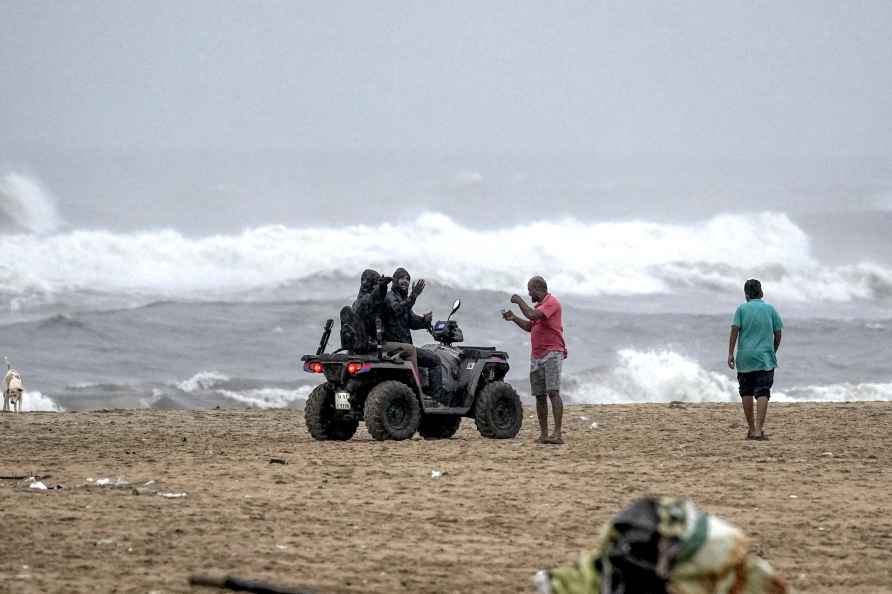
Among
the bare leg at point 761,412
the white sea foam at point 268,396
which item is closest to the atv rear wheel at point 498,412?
the bare leg at point 761,412

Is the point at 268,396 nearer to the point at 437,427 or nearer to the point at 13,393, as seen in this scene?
the point at 13,393

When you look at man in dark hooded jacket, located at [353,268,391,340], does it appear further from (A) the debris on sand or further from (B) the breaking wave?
(B) the breaking wave

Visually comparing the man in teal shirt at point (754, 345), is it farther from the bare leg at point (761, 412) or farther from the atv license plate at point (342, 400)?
the atv license plate at point (342, 400)

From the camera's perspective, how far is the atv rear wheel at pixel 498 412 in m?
16.3

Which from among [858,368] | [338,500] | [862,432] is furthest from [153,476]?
[858,368]

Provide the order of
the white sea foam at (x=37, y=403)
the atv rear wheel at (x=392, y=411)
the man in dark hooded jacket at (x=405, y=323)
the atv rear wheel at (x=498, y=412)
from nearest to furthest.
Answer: the atv rear wheel at (x=392, y=411), the man in dark hooded jacket at (x=405, y=323), the atv rear wheel at (x=498, y=412), the white sea foam at (x=37, y=403)

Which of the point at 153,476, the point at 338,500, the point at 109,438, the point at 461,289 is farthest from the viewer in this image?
the point at 461,289

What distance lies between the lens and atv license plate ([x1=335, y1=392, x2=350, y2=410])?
15680mm

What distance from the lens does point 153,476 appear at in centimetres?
1221

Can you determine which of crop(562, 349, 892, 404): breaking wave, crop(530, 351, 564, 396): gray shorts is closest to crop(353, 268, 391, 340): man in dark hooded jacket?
crop(530, 351, 564, 396): gray shorts

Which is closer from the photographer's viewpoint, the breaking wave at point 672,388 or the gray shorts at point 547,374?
the gray shorts at point 547,374

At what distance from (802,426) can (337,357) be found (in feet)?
18.7

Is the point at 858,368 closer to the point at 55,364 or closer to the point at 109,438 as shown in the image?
the point at 55,364

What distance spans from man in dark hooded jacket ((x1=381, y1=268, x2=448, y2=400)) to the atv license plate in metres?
0.63
